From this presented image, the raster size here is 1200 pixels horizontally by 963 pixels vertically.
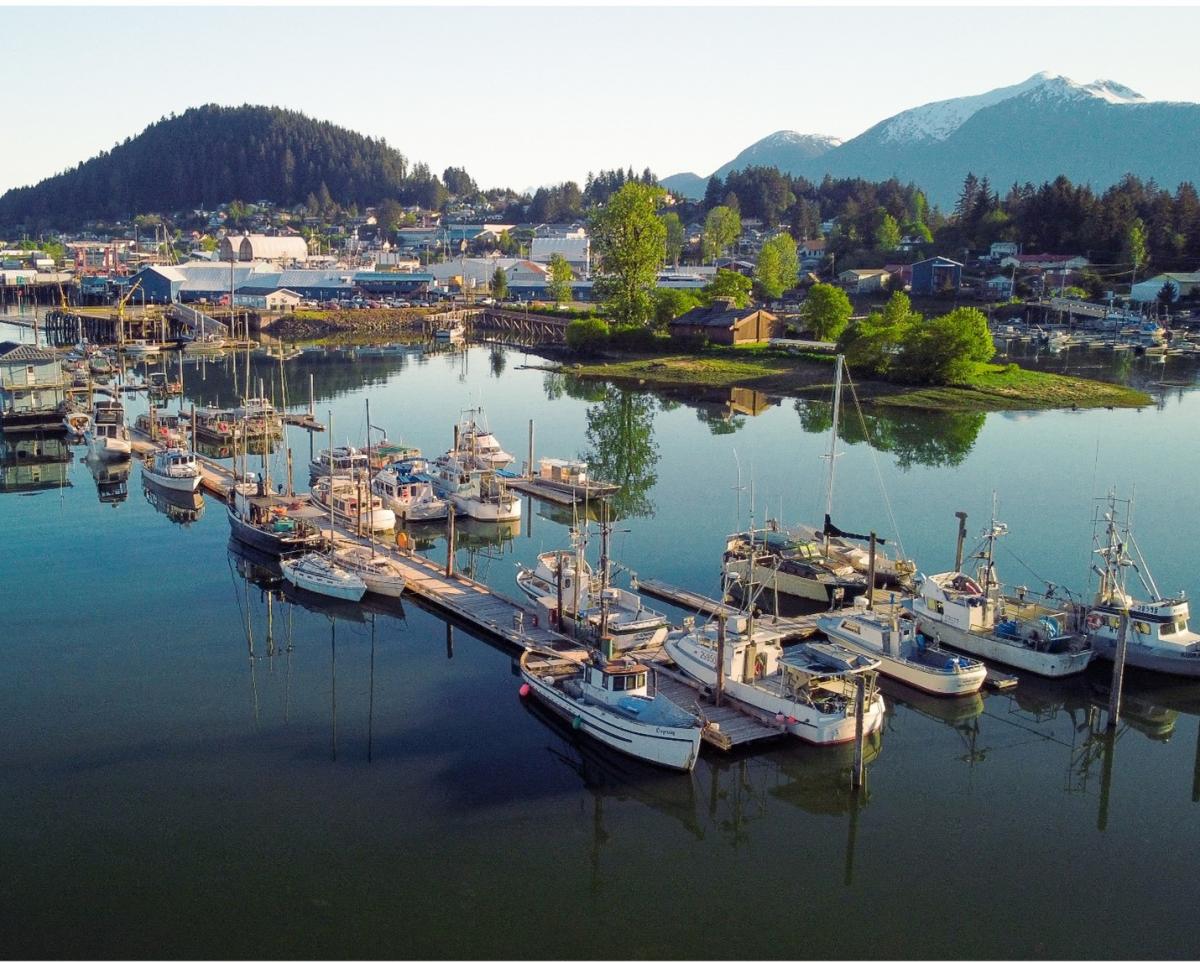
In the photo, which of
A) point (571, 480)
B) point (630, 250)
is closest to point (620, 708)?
point (571, 480)

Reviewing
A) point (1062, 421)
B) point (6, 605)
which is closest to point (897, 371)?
point (1062, 421)

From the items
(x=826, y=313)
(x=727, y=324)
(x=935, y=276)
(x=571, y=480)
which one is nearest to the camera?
(x=571, y=480)

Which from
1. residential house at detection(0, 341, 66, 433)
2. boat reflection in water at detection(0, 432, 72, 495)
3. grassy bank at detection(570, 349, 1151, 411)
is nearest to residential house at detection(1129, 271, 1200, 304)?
grassy bank at detection(570, 349, 1151, 411)

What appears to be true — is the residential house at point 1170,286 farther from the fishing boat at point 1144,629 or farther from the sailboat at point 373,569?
the sailboat at point 373,569

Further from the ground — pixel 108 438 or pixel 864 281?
pixel 864 281

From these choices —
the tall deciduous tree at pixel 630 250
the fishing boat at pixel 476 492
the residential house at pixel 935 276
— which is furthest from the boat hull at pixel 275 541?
the residential house at pixel 935 276

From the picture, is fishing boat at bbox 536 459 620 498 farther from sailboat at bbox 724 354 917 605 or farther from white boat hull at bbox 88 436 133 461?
white boat hull at bbox 88 436 133 461

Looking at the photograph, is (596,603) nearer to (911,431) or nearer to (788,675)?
(788,675)
